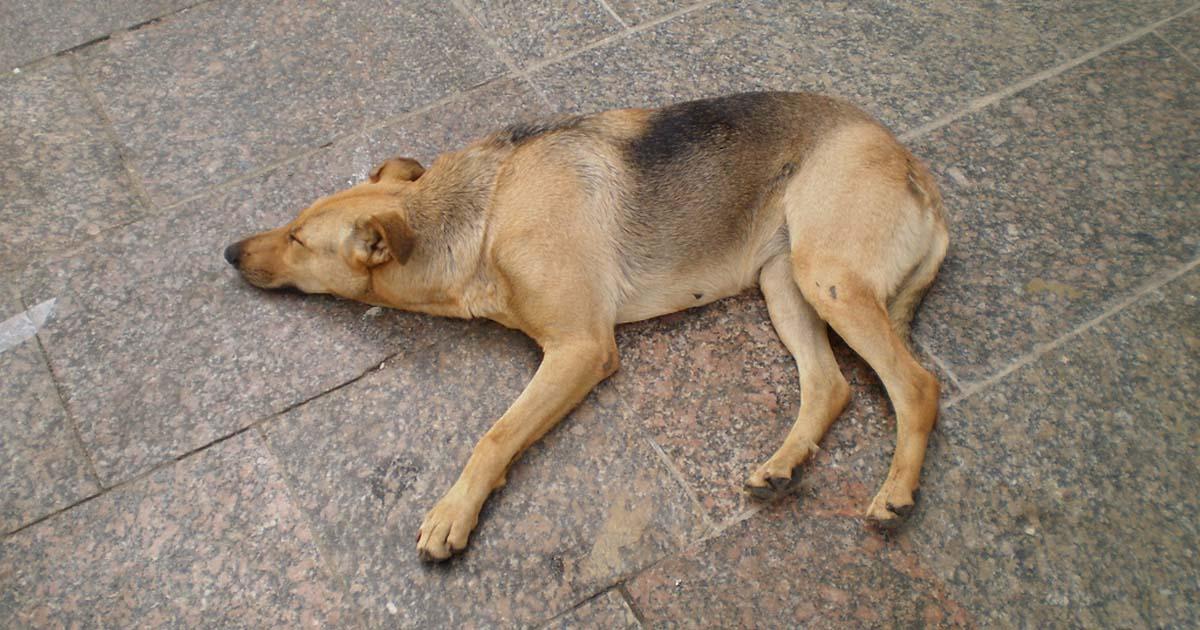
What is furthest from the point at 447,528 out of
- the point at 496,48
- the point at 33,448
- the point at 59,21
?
the point at 59,21

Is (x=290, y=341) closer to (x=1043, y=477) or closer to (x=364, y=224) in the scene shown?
(x=364, y=224)

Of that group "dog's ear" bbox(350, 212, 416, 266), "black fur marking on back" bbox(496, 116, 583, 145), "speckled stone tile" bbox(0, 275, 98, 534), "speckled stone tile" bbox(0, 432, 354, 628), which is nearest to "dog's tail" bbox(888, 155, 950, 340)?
"black fur marking on back" bbox(496, 116, 583, 145)

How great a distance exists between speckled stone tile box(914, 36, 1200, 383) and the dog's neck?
6.45ft

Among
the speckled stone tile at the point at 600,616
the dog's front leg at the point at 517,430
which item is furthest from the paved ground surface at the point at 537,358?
the dog's front leg at the point at 517,430

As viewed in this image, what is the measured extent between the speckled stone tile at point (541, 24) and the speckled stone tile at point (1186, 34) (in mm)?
3166

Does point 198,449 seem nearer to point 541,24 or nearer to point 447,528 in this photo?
point 447,528

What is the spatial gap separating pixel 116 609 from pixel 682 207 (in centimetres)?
270

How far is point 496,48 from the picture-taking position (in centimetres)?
574

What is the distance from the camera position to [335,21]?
5.92 metres

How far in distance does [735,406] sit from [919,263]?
3.25 ft

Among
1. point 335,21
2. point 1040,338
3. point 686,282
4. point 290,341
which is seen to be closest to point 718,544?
point 686,282

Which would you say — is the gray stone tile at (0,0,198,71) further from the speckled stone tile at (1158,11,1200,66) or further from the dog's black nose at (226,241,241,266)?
the speckled stone tile at (1158,11,1200,66)

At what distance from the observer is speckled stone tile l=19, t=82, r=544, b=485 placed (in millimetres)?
4219

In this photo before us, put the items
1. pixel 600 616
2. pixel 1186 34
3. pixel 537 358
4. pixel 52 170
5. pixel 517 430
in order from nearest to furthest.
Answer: pixel 600 616 < pixel 517 430 < pixel 537 358 < pixel 52 170 < pixel 1186 34
